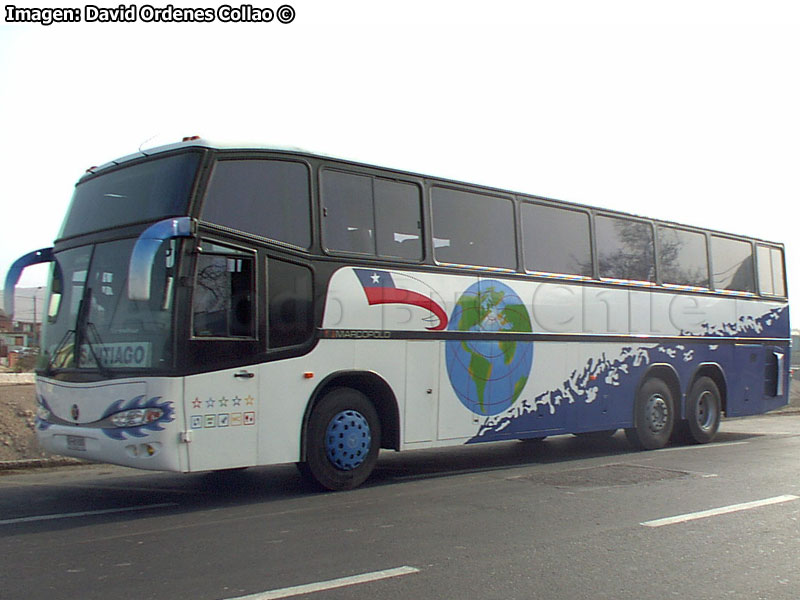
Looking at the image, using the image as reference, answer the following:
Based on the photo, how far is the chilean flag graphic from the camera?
9812 mm

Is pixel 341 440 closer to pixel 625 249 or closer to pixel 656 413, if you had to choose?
pixel 625 249

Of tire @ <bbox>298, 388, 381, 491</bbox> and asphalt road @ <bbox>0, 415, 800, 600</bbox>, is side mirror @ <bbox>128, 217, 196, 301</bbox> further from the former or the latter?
tire @ <bbox>298, 388, 381, 491</bbox>

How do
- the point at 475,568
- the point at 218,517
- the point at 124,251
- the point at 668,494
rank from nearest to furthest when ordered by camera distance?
the point at 475,568 < the point at 218,517 < the point at 124,251 < the point at 668,494

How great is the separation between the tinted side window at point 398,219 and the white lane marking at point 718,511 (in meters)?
4.27

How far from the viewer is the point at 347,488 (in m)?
9.55

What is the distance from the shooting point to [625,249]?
44.9 feet

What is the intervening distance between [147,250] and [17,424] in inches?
251

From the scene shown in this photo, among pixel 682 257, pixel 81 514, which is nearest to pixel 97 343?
pixel 81 514

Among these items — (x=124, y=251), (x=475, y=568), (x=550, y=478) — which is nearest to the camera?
(x=475, y=568)

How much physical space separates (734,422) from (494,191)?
1214 cm

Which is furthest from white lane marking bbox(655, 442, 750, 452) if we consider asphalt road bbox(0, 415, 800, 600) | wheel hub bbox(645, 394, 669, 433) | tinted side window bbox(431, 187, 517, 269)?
tinted side window bbox(431, 187, 517, 269)

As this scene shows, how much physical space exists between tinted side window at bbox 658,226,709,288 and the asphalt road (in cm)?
377

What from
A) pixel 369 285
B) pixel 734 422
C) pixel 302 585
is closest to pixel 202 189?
pixel 369 285

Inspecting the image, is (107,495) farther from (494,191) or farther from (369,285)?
(494,191)
